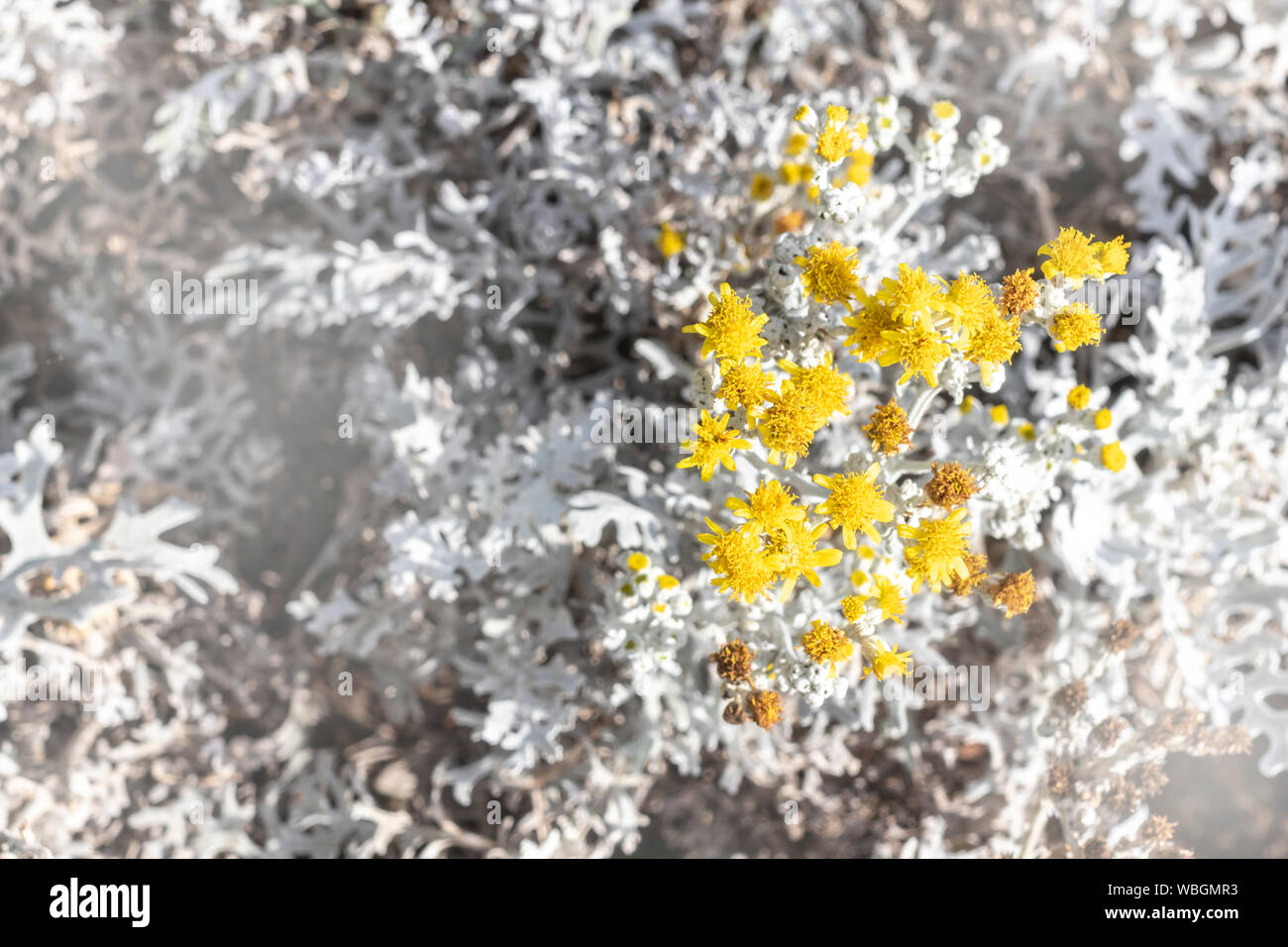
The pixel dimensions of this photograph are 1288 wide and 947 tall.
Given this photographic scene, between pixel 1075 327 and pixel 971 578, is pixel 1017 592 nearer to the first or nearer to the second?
pixel 971 578

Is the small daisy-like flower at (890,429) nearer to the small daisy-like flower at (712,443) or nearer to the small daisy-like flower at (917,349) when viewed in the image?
the small daisy-like flower at (917,349)

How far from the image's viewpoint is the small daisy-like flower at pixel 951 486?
4.89ft

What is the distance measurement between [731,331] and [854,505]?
354 mm

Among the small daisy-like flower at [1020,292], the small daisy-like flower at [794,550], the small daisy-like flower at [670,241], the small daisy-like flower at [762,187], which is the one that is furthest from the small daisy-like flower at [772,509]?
the small daisy-like flower at [762,187]

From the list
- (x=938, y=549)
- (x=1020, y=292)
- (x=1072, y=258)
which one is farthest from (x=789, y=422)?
(x=1072, y=258)

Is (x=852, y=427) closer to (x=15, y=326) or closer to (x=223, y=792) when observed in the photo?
(x=223, y=792)

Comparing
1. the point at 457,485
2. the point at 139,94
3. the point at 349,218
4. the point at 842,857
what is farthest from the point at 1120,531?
the point at 139,94

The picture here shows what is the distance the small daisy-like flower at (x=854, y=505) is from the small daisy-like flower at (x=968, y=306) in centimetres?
27

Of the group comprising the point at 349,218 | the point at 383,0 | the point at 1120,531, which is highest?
the point at 383,0

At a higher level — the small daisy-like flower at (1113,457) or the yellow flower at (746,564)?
the small daisy-like flower at (1113,457)

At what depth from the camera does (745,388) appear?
146 centimetres

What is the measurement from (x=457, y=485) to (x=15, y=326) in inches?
61.6

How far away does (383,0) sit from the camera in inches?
102

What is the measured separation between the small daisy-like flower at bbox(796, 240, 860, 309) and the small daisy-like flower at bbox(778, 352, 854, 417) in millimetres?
117
